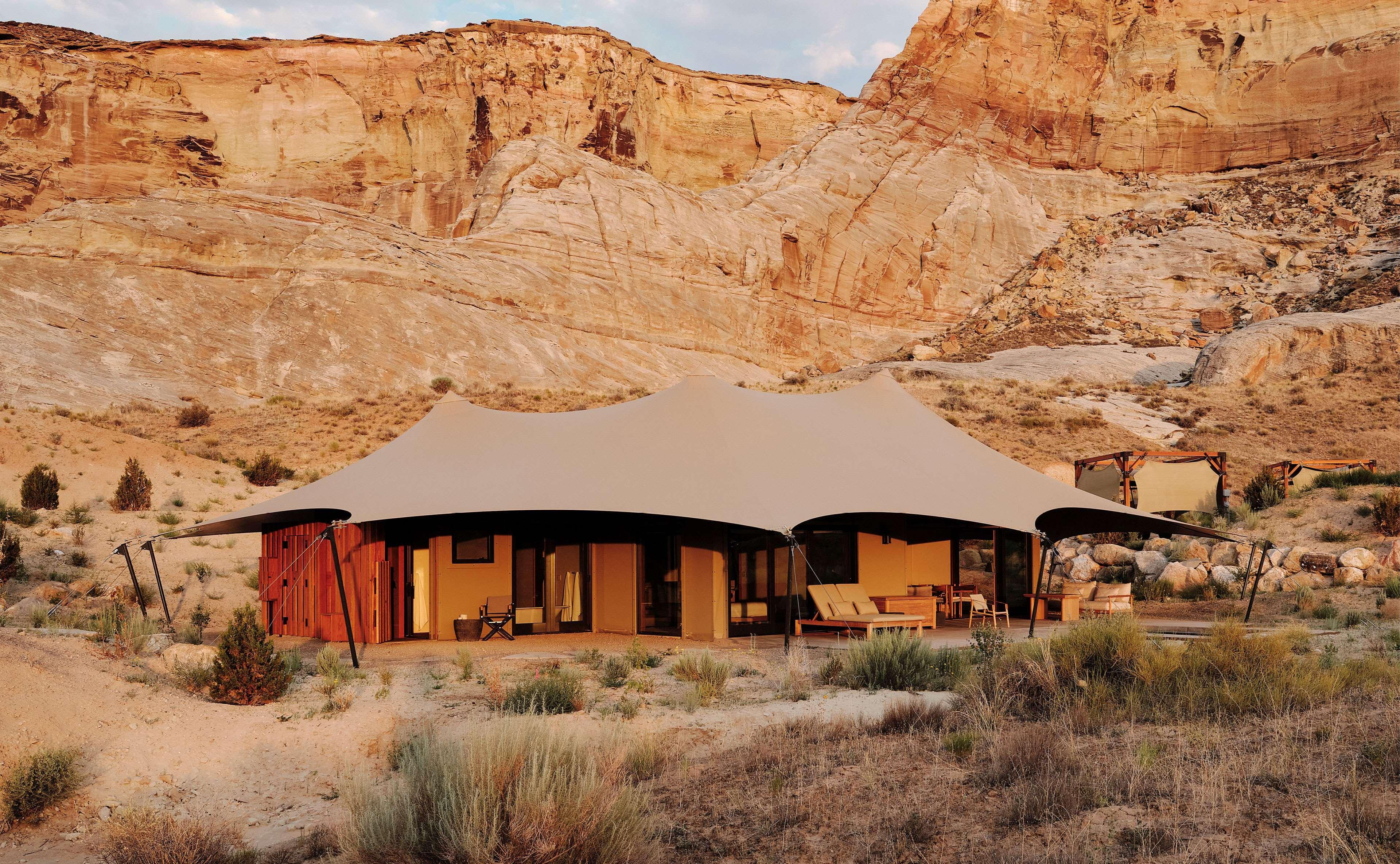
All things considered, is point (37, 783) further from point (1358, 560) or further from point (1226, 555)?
point (1226, 555)

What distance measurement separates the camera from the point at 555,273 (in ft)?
150

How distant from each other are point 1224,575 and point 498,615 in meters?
11.2

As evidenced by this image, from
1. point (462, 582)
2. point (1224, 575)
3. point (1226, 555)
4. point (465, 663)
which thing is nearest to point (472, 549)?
point (462, 582)

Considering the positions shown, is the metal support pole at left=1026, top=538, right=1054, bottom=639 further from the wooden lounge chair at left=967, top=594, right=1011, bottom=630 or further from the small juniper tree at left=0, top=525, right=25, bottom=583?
the small juniper tree at left=0, top=525, right=25, bottom=583

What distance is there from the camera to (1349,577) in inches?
629

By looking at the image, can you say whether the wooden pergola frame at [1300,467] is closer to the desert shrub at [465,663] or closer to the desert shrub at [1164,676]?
the desert shrub at [1164,676]

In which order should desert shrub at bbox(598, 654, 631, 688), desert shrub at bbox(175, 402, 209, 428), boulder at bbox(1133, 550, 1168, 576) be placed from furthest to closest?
desert shrub at bbox(175, 402, 209, 428)
boulder at bbox(1133, 550, 1168, 576)
desert shrub at bbox(598, 654, 631, 688)

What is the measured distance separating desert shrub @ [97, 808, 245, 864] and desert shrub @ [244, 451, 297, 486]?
825 inches

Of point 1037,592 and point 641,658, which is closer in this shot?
point 641,658

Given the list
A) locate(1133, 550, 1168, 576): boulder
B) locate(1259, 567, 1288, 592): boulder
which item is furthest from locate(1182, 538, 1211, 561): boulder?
locate(1259, 567, 1288, 592): boulder

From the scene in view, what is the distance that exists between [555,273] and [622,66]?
28216mm

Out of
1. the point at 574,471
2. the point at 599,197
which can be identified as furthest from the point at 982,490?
the point at 599,197

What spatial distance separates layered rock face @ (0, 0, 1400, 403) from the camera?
1563 inches

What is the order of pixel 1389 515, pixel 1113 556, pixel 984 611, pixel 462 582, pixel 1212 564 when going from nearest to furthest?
pixel 462 582
pixel 984 611
pixel 1389 515
pixel 1212 564
pixel 1113 556
